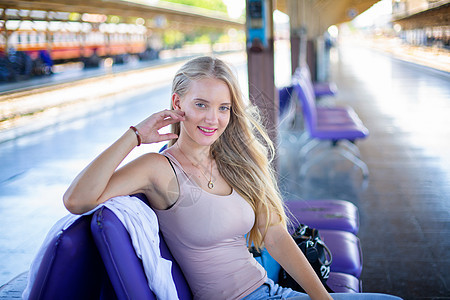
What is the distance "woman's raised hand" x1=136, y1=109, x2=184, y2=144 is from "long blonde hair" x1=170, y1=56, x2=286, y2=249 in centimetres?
9

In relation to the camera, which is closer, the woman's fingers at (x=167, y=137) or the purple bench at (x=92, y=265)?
the purple bench at (x=92, y=265)

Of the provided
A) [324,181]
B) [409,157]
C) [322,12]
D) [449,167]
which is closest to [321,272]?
[449,167]

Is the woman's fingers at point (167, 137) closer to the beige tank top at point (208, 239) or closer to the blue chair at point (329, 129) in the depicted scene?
the beige tank top at point (208, 239)

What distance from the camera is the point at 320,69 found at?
13.0m

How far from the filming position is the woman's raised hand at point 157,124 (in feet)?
4.89

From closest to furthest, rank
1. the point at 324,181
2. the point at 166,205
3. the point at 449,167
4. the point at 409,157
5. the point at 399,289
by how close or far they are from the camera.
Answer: the point at 166,205
the point at 399,289
the point at 449,167
the point at 324,181
the point at 409,157

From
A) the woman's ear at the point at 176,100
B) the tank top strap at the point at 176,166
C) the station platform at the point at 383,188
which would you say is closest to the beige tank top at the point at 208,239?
the tank top strap at the point at 176,166

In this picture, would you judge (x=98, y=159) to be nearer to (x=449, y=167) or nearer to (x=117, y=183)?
(x=117, y=183)

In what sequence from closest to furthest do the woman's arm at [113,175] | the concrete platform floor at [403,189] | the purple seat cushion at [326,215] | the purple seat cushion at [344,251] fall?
1. the woman's arm at [113,175]
2. the purple seat cushion at [344,251]
3. the purple seat cushion at [326,215]
4. the concrete platform floor at [403,189]

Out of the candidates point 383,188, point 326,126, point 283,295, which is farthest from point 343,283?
point 326,126

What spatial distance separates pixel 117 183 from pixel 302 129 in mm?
6205

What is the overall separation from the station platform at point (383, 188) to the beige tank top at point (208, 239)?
0.64 m

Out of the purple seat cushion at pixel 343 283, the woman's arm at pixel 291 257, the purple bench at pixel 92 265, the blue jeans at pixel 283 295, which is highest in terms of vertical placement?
the purple bench at pixel 92 265

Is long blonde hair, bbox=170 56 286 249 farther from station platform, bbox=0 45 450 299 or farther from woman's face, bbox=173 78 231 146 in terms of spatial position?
station platform, bbox=0 45 450 299
